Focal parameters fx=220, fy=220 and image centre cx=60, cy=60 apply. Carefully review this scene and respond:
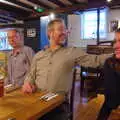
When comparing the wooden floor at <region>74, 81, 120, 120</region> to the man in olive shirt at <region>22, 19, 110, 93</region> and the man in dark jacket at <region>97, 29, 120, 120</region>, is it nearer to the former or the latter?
the man in dark jacket at <region>97, 29, 120, 120</region>

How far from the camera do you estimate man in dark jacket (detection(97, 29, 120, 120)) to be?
1.50 meters

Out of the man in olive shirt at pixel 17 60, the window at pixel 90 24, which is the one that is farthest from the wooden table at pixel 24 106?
the window at pixel 90 24

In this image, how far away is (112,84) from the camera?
1.52 m

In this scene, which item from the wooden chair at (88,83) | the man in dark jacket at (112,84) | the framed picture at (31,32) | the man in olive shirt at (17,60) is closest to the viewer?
the man in dark jacket at (112,84)

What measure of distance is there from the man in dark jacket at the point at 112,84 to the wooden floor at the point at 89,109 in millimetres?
52

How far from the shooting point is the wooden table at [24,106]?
121cm

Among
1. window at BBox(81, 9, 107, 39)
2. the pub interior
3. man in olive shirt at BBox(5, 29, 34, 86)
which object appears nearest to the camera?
man in olive shirt at BBox(5, 29, 34, 86)

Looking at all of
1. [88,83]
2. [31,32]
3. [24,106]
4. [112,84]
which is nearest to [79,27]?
[31,32]

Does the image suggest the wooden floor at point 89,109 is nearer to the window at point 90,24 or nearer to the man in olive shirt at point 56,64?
the man in olive shirt at point 56,64

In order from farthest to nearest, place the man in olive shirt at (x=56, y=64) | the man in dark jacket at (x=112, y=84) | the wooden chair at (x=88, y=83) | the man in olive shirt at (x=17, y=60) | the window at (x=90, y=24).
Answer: the window at (x=90, y=24), the wooden chair at (x=88, y=83), the man in olive shirt at (x=17, y=60), the man in olive shirt at (x=56, y=64), the man in dark jacket at (x=112, y=84)

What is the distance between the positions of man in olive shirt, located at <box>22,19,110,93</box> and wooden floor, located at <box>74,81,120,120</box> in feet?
0.95

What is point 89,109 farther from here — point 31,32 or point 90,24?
point 90,24

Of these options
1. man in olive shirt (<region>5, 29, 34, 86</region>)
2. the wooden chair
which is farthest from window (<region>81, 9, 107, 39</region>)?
man in olive shirt (<region>5, 29, 34, 86</region>)

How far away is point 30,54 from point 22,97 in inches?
45.6
